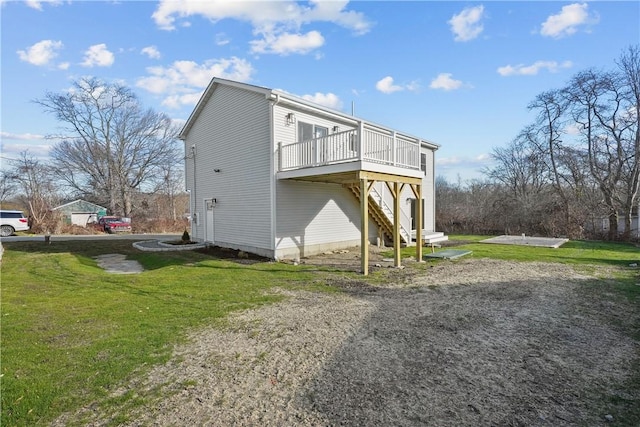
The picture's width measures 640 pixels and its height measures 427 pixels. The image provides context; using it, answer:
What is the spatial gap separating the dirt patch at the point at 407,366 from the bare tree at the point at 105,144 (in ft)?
122

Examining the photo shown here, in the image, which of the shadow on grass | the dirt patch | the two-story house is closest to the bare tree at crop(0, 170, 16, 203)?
the shadow on grass

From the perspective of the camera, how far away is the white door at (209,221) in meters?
15.4

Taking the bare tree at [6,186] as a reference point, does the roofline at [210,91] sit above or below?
above

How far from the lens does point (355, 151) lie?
10398 millimetres

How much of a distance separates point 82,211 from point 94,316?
37520mm

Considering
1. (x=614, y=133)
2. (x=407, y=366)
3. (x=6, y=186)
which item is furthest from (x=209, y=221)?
(x=6, y=186)

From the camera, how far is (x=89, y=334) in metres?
4.93

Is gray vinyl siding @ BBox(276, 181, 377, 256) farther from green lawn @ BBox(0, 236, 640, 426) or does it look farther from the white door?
the white door

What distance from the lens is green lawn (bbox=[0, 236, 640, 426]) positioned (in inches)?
136

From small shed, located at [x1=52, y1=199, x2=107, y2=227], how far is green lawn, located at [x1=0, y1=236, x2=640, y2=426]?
77.0 feet

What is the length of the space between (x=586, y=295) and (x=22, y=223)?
97.7 ft

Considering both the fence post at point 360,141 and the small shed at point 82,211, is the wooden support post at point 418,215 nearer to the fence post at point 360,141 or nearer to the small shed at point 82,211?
the fence post at point 360,141

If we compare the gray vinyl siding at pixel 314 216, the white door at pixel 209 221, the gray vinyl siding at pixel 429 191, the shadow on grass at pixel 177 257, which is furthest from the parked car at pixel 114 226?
the gray vinyl siding at pixel 429 191

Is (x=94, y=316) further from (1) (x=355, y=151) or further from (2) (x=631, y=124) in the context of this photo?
(2) (x=631, y=124)
